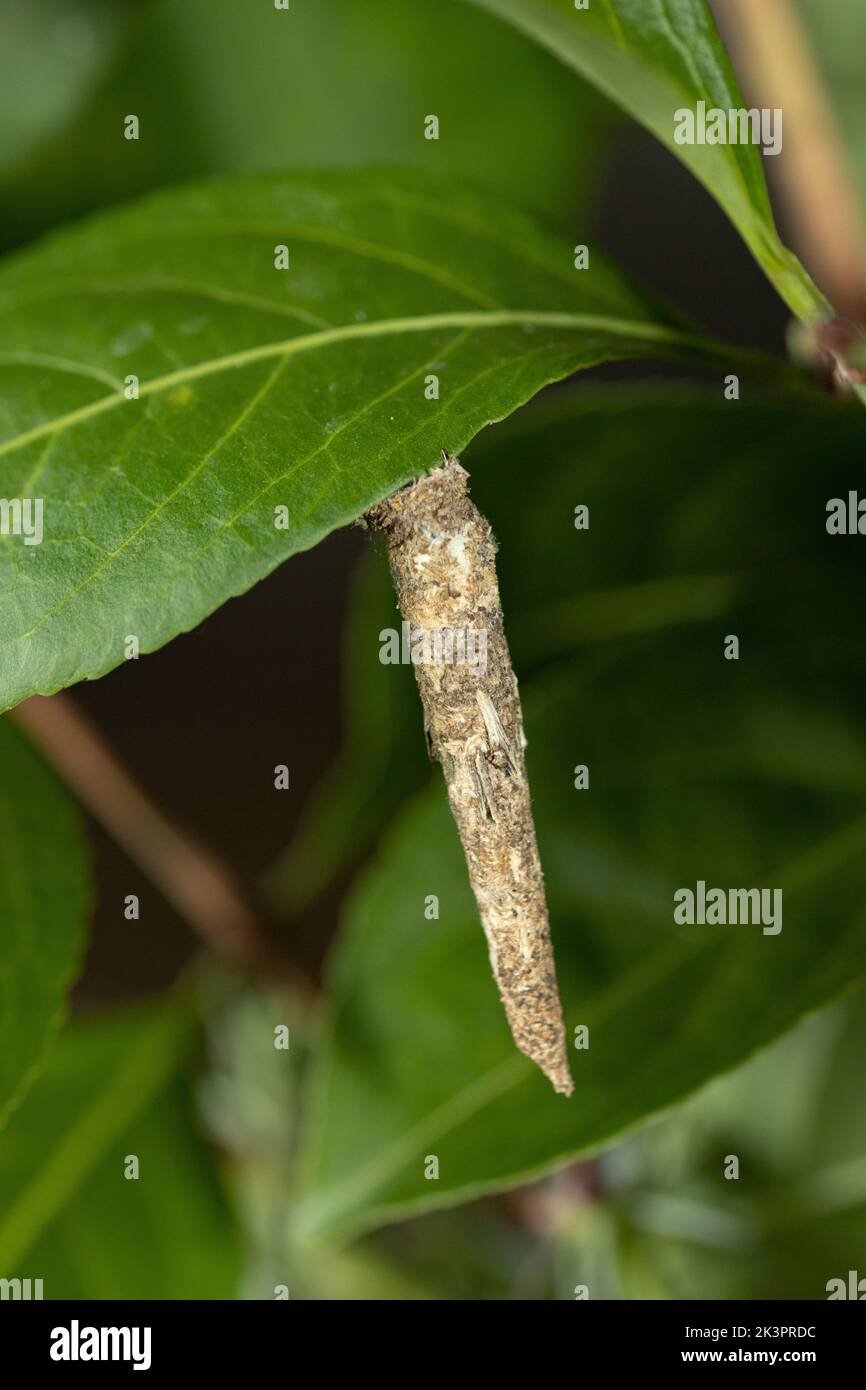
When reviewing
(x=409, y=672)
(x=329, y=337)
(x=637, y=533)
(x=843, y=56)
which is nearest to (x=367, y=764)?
(x=409, y=672)

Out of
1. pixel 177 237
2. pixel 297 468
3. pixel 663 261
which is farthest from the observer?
pixel 663 261

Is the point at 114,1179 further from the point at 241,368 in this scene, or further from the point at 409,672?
the point at 241,368

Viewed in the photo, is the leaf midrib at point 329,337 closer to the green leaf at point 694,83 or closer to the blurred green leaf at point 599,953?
the green leaf at point 694,83

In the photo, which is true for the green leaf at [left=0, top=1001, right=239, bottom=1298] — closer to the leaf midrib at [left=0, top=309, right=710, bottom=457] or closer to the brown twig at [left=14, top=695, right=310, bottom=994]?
the brown twig at [left=14, top=695, right=310, bottom=994]

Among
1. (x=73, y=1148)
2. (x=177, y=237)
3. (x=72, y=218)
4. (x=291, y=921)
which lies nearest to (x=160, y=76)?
(x=72, y=218)

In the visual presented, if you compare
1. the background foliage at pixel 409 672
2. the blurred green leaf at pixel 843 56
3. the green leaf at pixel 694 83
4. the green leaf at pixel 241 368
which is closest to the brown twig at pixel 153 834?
the background foliage at pixel 409 672

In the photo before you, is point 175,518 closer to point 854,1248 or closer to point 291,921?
point 291,921

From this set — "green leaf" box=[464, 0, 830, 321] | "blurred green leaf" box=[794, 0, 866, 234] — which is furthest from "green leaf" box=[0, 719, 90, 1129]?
"blurred green leaf" box=[794, 0, 866, 234]
